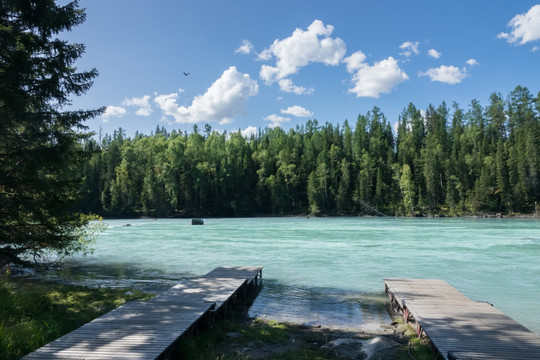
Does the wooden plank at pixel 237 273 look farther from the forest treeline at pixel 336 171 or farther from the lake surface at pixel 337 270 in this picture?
the forest treeline at pixel 336 171

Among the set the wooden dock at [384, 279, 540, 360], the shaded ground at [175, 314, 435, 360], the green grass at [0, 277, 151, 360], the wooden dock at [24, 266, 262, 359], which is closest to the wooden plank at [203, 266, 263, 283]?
the wooden dock at [24, 266, 262, 359]

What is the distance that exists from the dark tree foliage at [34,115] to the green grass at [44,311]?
4.05 feet

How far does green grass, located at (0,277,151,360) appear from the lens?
6021 mm

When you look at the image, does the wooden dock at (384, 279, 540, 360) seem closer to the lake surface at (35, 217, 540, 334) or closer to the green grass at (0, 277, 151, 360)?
the lake surface at (35, 217, 540, 334)

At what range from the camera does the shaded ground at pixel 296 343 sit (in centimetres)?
664

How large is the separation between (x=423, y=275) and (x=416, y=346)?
9.30 metres

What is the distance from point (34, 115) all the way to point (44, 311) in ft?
15.5

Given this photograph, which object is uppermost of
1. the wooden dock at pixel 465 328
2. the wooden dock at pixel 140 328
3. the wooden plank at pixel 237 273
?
the wooden dock at pixel 140 328

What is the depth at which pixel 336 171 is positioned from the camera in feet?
312

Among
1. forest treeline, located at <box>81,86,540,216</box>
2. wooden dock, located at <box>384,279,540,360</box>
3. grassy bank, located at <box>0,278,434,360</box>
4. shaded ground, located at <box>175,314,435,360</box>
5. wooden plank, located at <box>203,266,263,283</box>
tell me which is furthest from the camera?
forest treeline, located at <box>81,86,540,216</box>


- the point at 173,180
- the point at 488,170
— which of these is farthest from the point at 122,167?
the point at 488,170

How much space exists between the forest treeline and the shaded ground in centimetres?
7744

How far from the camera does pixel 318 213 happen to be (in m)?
84.9

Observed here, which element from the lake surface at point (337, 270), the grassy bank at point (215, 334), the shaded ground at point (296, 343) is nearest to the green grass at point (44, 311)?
the grassy bank at point (215, 334)
